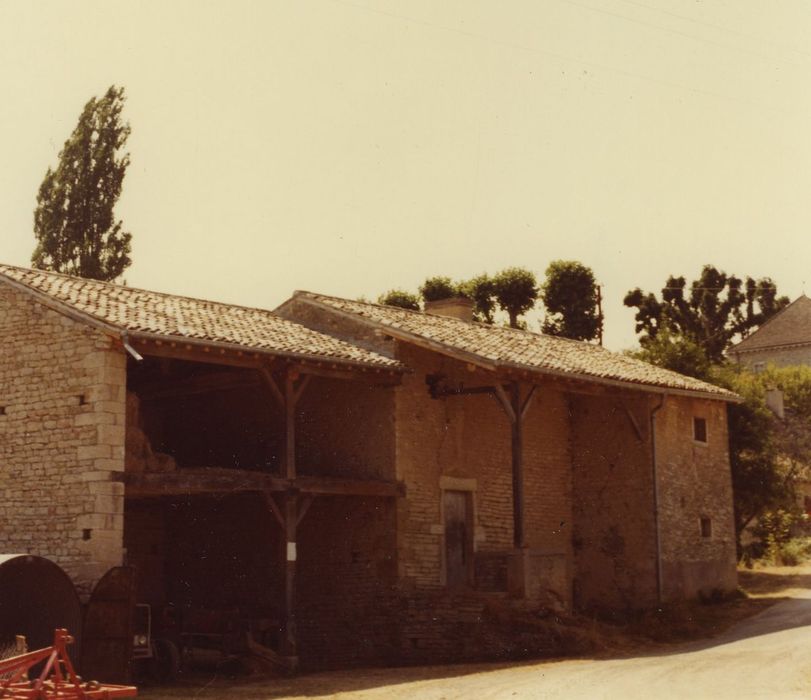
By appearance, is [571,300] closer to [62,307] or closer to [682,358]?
[682,358]

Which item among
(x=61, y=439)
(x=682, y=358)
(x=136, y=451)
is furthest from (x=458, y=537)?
(x=682, y=358)

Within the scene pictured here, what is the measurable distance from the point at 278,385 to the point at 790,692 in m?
9.31

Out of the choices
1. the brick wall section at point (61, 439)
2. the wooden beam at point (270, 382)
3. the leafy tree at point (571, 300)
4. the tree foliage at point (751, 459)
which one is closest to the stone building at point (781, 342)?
the leafy tree at point (571, 300)

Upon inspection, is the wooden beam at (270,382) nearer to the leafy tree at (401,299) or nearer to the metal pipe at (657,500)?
the metal pipe at (657,500)

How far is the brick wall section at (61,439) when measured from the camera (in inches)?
653

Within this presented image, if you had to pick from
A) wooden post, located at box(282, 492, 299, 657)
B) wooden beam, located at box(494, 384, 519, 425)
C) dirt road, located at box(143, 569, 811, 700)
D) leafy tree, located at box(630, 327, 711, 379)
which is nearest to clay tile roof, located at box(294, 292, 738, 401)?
wooden beam, located at box(494, 384, 519, 425)

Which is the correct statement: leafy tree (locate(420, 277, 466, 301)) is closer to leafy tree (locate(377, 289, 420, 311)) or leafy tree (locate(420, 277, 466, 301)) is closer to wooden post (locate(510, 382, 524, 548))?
leafy tree (locate(377, 289, 420, 311))

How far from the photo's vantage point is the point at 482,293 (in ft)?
149

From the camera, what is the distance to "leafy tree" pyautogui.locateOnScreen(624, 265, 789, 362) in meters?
57.3

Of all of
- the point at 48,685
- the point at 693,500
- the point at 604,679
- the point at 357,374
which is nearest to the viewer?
the point at 48,685

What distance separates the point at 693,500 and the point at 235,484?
36.9ft

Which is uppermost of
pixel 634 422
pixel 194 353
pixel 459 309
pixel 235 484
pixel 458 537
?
pixel 459 309

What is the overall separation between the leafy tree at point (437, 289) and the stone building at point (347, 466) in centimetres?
1795

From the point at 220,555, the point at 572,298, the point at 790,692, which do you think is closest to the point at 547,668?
the point at 790,692
